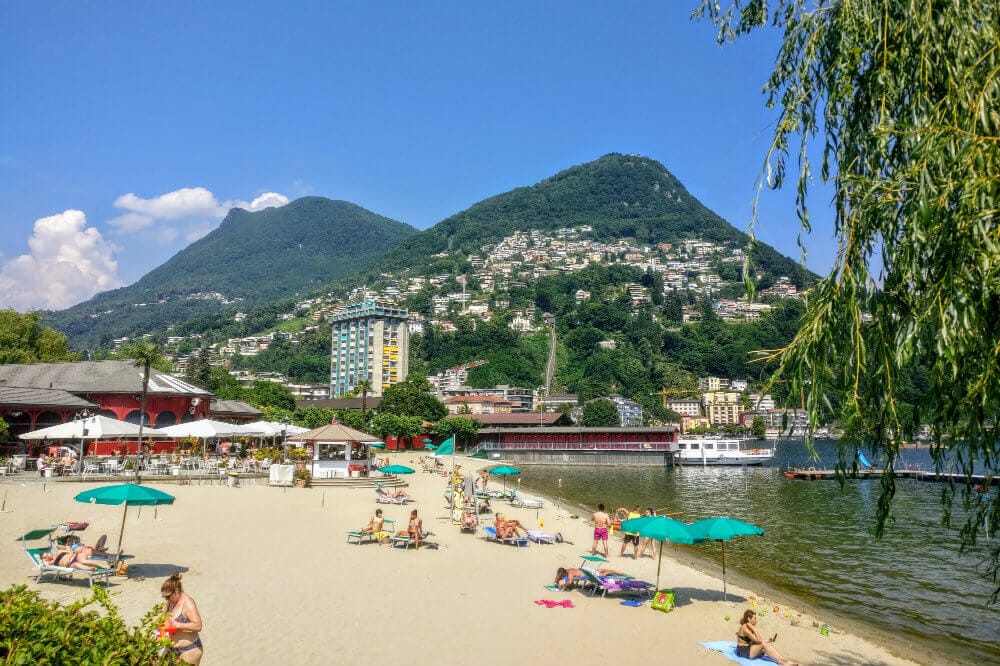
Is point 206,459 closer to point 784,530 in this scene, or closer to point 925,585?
point 784,530

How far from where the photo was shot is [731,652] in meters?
9.06

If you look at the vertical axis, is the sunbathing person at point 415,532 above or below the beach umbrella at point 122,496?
below

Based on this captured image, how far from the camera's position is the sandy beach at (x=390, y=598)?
28.3ft

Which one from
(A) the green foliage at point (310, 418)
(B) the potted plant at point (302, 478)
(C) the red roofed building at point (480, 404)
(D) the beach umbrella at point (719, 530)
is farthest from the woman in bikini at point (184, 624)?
(C) the red roofed building at point (480, 404)

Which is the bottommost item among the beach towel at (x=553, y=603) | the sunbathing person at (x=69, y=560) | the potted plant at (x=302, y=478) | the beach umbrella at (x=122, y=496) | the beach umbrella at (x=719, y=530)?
the potted plant at (x=302, y=478)

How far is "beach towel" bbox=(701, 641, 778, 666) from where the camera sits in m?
8.71

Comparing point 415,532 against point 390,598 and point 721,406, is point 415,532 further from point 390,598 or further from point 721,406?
point 721,406

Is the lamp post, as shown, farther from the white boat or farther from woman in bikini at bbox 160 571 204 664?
the white boat

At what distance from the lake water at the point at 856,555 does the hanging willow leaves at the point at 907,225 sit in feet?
5.88

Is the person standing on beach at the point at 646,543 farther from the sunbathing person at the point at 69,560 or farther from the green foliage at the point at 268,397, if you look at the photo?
the green foliage at the point at 268,397

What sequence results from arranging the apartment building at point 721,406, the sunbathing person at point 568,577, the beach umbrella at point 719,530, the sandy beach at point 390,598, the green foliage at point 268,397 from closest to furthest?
1. the sandy beach at point 390,598
2. the beach umbrella at point 719,530
3. the sunbathing person at point 568,577
4. the green foliage at point 268,397
5. the apartment building at point 721,406

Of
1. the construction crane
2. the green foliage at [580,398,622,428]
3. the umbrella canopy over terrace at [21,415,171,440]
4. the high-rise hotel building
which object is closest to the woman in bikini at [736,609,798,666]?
the umbrella canopy over terrace at [21,415,171,440]

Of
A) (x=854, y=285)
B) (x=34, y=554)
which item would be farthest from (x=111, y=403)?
(x=854, y=285)

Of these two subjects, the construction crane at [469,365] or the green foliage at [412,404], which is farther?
the construction crane at [469,365]
